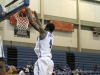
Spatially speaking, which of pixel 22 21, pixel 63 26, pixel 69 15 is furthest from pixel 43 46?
pixel 69 15

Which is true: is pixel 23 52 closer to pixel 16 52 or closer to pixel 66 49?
pixel 16 52

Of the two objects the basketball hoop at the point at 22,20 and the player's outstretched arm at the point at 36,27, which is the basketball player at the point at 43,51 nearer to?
the player's outstretched arm at the point at 36,27

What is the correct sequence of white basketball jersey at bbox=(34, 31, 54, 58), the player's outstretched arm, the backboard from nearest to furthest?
1. the player's outstretched arm
2. white basketball jersey at bbox=(34, 31, 54, 58)
3. the backboard

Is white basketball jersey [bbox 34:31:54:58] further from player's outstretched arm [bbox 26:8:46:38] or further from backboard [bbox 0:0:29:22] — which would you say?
backboard [bbox 0:0:29:22]

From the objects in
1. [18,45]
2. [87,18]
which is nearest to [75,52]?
[87,18]

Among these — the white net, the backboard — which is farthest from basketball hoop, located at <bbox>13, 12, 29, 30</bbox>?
the backboard

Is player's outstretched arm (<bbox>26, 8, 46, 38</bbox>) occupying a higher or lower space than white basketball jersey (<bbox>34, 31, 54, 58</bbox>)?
A: higher

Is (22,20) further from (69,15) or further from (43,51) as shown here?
(43,51)

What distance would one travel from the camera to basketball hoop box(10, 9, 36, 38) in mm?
14453

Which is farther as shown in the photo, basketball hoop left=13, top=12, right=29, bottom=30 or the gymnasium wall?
the gymnasium wall

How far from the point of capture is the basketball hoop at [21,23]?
14.5 metres

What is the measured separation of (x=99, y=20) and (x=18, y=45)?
773 cm

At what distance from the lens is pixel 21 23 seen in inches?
573

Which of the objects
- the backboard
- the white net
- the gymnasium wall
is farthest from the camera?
the gymnasium wall
